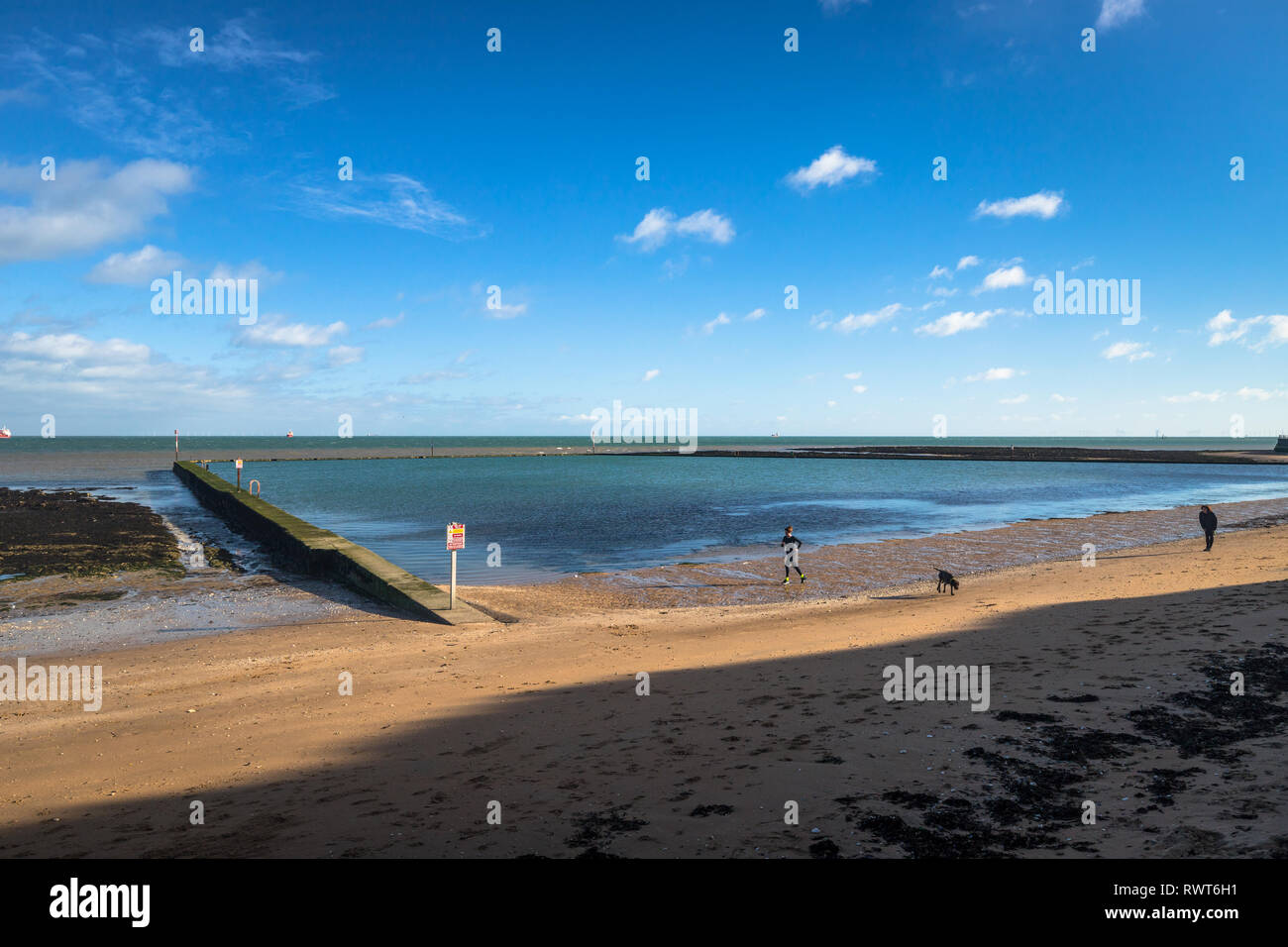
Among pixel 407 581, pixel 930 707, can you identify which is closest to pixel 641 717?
pixel 930 707

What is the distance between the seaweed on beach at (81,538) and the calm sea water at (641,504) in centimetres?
433

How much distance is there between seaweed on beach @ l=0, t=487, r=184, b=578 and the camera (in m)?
23.0

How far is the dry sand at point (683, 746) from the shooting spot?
5664 mm

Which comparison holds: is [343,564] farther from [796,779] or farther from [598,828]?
[796,779]

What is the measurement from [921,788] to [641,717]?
3541mm

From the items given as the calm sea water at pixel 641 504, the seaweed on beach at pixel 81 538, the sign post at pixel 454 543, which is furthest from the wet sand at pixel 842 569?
the seaweed on beach at pixel 81 538

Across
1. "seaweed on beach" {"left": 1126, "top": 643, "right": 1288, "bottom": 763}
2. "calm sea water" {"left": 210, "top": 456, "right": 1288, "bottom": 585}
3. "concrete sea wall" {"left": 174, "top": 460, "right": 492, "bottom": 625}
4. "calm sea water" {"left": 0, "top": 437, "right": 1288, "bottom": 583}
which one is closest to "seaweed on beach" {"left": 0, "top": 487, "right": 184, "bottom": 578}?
"concrete sea wall" {"left": 174, "top": 460, "right": 492, "bottom": 625}

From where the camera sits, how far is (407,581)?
58.4ft

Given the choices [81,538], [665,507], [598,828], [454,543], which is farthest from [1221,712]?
[665,507]

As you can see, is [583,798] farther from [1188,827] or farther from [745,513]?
[745,513]

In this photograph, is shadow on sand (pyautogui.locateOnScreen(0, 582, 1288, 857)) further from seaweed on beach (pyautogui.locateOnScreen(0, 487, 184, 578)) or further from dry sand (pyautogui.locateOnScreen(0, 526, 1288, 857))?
seaweed on beach (pyautogui.locateOnScreen(0, 487, 184, 578))

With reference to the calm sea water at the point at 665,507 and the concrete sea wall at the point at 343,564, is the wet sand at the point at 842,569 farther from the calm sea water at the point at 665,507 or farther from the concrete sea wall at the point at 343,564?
the calm sea water at the point at 665,507

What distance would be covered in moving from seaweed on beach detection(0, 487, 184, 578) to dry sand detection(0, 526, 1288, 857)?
508 inches

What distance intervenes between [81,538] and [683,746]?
3115cm
